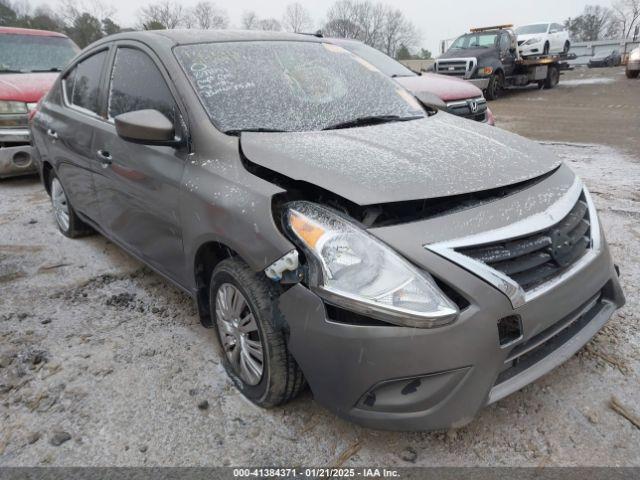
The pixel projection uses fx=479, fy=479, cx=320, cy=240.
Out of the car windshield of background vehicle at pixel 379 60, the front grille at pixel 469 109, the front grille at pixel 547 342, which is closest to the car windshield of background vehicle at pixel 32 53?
the car windshield of background vehicle at pixel 379 60

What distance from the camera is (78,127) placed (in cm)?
338

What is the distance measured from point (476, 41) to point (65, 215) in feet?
48.3

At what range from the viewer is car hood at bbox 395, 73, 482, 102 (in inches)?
244

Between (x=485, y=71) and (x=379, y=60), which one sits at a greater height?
(x=379, y=60)

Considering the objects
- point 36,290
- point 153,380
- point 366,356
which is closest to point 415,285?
point 366,356

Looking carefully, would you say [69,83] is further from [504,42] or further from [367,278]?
[504,42]

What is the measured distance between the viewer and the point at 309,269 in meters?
1.74

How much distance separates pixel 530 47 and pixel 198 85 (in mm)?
18469

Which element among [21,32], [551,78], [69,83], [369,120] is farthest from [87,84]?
[551,78]

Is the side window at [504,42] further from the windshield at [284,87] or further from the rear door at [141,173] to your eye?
the rear door at [141,173]

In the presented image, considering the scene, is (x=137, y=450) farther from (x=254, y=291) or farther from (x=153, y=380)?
(x=254, y=291)

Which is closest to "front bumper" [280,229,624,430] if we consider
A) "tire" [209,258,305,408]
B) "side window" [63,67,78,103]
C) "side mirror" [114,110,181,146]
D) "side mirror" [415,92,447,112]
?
"tire" [209,258,305,408]

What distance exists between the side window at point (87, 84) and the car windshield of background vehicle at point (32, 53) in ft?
12.2

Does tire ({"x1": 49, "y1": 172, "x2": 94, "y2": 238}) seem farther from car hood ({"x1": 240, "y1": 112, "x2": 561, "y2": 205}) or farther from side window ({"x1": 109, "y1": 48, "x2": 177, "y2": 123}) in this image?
car hood ({"x1": 240, "y1": 112, "x2": 561, "y2": 205})
